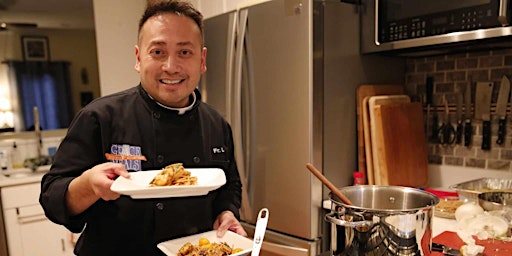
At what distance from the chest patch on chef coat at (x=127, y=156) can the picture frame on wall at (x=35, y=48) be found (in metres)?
2.26

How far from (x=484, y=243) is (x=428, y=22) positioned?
946 mm

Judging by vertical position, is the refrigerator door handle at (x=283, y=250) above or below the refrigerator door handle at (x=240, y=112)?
below

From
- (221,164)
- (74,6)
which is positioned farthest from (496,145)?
(74,6)

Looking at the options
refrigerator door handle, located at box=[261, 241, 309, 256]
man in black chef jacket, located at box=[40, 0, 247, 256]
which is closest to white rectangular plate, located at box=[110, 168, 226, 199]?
man in black chef jacket, located at box=[40, 0, 247, 256]

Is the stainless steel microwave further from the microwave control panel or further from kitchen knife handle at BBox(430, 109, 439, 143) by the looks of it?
kitchen knife handle at BBox(430, 109, 439, 143)

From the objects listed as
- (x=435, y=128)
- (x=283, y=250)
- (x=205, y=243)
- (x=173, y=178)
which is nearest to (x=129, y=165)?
(x=173, y=178)

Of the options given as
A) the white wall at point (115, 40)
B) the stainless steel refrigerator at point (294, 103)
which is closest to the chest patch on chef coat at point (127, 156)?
the stainless steel refrigerator at point (294, 103)

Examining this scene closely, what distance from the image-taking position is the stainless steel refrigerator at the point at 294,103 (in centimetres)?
165

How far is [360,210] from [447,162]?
50.3 inches

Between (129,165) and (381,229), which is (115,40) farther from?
(381,229)

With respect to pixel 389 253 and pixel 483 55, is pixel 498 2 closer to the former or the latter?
pixel 483 55

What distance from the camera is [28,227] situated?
2.51 meters

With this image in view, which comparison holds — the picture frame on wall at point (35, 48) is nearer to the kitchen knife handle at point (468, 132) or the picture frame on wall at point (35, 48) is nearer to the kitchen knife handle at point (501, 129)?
the kitchen knife handle at point (468, 132)

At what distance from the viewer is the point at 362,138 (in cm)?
178
